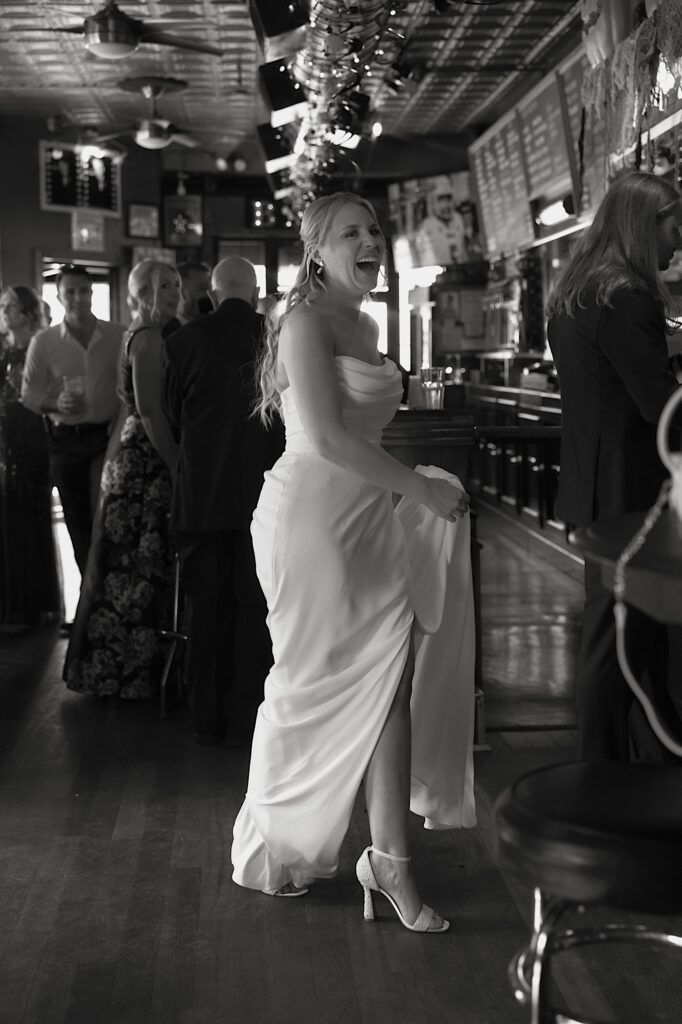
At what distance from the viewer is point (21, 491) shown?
6.35 m

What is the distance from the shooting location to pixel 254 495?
420cm

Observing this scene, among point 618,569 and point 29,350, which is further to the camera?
A: point 29,350

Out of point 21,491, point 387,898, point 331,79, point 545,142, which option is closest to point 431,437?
point 387,898

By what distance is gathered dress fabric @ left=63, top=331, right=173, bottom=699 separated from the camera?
4828 millimetres

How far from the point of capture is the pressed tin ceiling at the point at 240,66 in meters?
8.95

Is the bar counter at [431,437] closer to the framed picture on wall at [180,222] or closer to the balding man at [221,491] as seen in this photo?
the balding man at [221,491]

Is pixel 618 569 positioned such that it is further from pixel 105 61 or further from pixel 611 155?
pixel 105 61

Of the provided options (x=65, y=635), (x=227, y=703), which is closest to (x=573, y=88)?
(x=65, y=635)

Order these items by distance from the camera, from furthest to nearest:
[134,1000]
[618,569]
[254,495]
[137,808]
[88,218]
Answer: [88,218], [254,495], [137,808], [134,1000], [618,569]

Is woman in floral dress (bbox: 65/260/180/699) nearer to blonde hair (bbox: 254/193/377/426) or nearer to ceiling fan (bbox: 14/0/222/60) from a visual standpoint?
blonde hair (bbox: 254/193/377/426)

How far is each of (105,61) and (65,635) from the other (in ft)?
21.0

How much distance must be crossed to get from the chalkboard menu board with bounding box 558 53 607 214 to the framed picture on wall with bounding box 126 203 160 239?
6696 mm

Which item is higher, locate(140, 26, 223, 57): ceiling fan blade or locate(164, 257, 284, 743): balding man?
locate(140, 26, 223, 57): ceiling fan blade

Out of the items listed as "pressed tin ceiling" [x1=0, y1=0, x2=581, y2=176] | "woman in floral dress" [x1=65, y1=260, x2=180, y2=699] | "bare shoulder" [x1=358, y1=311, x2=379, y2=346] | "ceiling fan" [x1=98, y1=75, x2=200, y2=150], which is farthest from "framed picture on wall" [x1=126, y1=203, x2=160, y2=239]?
"bare shoulder" [x1=358, y1=311, x2=379, y2=346]
